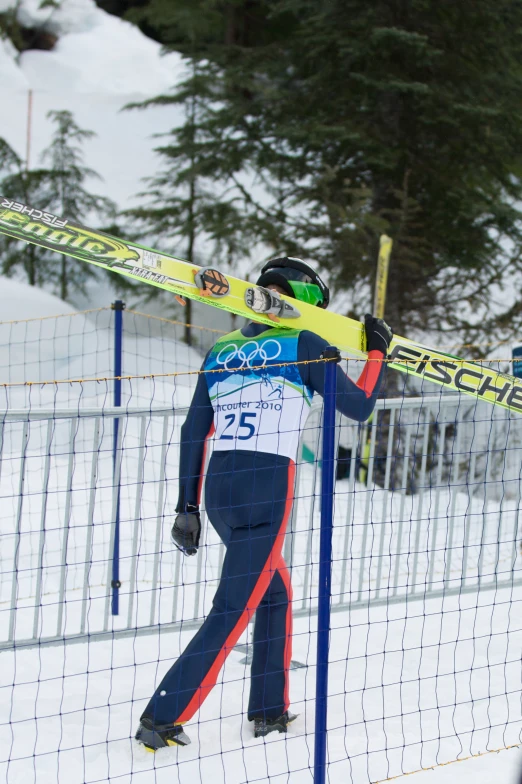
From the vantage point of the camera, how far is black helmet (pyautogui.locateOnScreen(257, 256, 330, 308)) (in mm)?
3646

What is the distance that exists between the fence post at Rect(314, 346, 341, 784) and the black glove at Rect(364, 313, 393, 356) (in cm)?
44

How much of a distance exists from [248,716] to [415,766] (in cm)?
70

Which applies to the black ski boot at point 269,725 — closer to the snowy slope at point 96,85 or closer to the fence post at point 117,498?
the fence post at point 117,498

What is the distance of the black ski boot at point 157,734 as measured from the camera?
10.8 ft

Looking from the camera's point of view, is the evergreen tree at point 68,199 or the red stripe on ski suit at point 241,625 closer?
the red stripe on ski suit at point 241,625

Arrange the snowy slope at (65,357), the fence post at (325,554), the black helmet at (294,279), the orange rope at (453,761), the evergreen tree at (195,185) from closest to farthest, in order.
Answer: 1. the fence post at (325,554)
2. the orange rope at (453,761)
3. the black helmet at (294,279)
4. the snowy slope at (65,357)
5. the evergreen tree at (195,185)

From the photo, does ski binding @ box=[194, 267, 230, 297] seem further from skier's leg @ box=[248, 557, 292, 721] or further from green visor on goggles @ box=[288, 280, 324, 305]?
skier's leg @ box=[248, 557, 292, 721]

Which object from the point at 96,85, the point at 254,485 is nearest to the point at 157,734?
the point at 254,485

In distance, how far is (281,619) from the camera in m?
3.47

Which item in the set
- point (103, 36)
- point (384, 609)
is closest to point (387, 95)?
point (384, 609)

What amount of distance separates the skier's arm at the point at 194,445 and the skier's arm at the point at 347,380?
0.45 meters

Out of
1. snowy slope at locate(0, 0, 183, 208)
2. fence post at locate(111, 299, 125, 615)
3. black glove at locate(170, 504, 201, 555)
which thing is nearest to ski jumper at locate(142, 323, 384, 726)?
black glove at locate(170, 504, 201, 555)

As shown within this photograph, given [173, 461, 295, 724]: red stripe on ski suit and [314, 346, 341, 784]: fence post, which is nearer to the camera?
[314, 346, 341, 784]: fence post

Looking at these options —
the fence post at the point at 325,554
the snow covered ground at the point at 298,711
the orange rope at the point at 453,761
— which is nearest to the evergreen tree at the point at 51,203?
the snow covered ground at the point at 298,711
